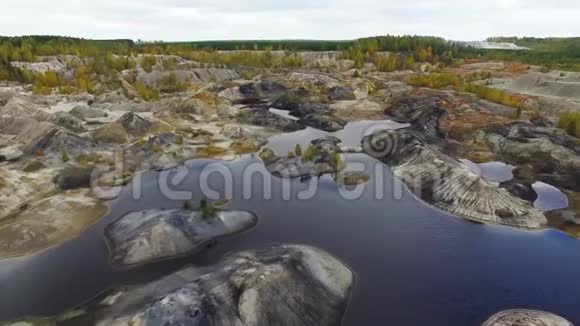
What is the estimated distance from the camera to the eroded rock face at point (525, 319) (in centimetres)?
2466

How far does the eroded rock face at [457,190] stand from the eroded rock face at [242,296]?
17.5 m

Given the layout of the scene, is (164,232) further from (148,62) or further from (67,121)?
(148,62)

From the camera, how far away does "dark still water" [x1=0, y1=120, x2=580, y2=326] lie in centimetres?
2700

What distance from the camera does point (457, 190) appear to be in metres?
42.3

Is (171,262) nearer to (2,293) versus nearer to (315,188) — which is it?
(2,293)

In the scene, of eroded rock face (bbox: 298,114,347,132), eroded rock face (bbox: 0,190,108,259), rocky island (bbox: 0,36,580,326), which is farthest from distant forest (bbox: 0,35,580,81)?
eroded rock face (bbox: 0,190,108,259)

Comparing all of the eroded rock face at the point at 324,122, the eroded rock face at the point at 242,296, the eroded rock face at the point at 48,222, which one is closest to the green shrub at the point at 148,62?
the eroded rock face at the point at 324,122

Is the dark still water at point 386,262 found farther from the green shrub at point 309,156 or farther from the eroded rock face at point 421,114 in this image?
the eroded rock face at point 421,114

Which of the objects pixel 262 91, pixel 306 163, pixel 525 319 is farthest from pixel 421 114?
pixel 525 319

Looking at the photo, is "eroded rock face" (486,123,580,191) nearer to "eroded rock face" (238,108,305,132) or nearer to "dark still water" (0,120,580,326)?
"dark still water" (0,120,580,326)

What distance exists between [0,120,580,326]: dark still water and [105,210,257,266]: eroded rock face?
1.13m

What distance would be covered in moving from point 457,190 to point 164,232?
30552 millimetres

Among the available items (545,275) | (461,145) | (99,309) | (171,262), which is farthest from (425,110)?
(99,309)

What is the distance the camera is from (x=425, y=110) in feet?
273
